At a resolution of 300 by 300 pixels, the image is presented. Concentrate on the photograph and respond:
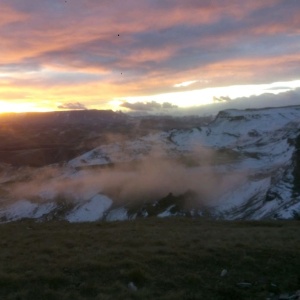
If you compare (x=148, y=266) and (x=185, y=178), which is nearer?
(x=148, y=266)

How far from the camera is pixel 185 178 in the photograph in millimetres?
113875

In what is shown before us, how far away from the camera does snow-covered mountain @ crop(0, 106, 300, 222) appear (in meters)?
83.9

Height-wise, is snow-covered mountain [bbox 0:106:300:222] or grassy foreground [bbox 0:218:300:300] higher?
grassy foreground [bbox 0:218:300:300]

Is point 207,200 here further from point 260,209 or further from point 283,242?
point 283,242

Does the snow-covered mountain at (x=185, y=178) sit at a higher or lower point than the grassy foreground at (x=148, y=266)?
lower

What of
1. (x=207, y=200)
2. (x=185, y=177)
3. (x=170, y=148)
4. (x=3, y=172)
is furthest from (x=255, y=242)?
Result: (x=3, y=172)

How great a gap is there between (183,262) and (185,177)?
100651 millimetres

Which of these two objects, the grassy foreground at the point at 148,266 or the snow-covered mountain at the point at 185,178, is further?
the snow-covered mountain at the point at 185,178

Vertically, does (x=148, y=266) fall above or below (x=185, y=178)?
above

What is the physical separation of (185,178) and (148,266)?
9985 cm

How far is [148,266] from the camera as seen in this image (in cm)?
1446

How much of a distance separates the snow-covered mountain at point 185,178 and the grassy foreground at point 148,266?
147 feet

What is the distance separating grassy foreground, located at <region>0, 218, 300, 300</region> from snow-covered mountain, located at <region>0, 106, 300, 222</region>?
44.8 meters

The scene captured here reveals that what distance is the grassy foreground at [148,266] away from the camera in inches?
481
